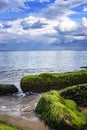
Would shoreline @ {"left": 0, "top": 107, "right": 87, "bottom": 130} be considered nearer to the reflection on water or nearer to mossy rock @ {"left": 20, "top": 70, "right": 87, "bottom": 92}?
the reflection on water

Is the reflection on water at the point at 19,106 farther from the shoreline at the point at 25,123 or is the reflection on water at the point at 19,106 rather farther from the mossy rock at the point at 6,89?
the mossy rock at the point at 6,89

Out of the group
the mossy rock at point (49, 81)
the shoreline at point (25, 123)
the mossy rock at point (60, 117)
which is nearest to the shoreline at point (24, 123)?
the shoreline at point (25, 123)

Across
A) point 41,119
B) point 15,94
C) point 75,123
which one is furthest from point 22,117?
point 15,94

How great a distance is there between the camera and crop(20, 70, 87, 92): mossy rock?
25766mm

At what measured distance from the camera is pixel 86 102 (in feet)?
61.6

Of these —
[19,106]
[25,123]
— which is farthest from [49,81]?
[25,123]

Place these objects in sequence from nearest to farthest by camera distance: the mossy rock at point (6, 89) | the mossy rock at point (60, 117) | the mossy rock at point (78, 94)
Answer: the mossy rock at point (60, 117), the mossy rock at point (78, 94), the mossy rock at point (6, 89)

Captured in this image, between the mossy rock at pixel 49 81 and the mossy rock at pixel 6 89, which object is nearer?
the mossy rock at pixel 6 89

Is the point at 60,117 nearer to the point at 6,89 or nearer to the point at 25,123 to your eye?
the point at 25,123

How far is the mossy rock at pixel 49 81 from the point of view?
84.5ft

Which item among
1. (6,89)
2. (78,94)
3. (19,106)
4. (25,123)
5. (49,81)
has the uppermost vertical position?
(49,81)

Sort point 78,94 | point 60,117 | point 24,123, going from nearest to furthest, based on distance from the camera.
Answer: point 60,117 → point 24,123 → point 78,94

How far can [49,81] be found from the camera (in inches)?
1017

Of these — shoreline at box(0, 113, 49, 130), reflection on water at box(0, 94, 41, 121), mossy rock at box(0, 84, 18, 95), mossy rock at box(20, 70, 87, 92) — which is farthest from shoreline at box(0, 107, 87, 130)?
mossy rock at box(20, 70, 87, 92)
